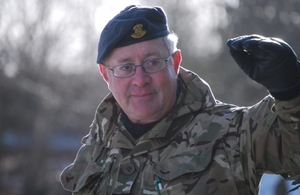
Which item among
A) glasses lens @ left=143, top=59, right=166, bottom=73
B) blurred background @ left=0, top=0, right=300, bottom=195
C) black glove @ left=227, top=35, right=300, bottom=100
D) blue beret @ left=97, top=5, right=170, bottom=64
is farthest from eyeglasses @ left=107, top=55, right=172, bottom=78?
blurred background @ left=0, top=0, right=300, bottom=195

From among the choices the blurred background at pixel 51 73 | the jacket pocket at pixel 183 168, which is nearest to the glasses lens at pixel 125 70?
the jacket pocket at pixel 183 168

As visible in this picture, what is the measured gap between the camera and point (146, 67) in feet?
11.1

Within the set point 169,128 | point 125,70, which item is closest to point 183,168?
point 169,128

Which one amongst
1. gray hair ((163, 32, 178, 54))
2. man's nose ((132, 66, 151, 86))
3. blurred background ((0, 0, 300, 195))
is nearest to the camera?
man's nose ((132, 66, 151, 86))

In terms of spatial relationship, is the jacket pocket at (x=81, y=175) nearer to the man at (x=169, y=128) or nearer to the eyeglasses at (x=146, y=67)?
the man at (x=169, y=128)

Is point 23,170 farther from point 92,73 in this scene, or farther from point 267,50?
point 267,50

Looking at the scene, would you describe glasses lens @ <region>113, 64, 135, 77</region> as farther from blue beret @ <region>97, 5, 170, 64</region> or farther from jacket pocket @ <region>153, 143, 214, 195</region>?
jacket pocket @ <region>153, 143, 214, 195</region>

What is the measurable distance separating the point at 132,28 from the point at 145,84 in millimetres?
297

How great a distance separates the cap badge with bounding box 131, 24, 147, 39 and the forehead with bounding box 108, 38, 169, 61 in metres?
0.04

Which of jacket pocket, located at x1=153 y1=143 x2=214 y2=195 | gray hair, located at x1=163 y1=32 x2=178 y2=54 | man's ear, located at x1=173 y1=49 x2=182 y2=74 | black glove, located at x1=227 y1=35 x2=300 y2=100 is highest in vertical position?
gray hair, located at x1=163 y1=32 x2=178 y2=54

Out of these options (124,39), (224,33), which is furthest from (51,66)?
(124,39)

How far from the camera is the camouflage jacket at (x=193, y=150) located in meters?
2.92

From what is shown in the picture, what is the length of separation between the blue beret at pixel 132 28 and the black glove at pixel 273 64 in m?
0.75

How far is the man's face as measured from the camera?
337 cm
